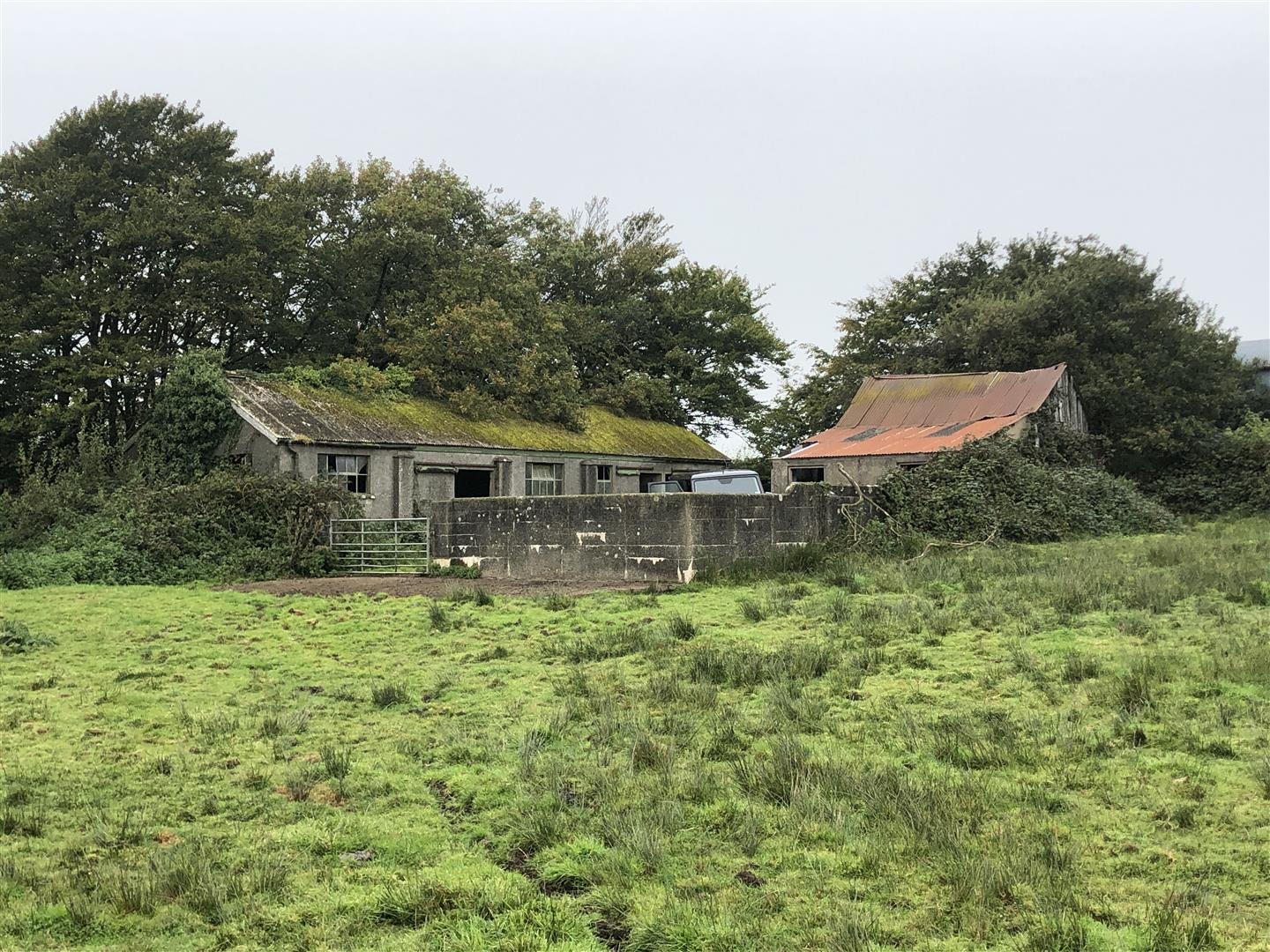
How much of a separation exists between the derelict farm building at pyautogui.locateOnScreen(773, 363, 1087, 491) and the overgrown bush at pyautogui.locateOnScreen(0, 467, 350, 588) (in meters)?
16.1

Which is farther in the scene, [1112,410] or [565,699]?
[1112,410]

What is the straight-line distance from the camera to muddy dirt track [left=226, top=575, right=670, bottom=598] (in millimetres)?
16422

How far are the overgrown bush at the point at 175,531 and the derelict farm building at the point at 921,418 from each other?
16095 millimetres

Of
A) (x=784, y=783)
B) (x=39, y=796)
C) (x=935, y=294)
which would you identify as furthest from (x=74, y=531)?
(x=935, y=294)

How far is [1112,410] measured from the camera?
35.8 m

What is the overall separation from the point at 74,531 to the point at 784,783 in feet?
63.0

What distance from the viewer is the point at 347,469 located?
987 inches

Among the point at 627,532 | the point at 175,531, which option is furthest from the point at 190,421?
the point at 627,532

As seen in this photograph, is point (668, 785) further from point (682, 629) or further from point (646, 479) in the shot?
point (646, 479)

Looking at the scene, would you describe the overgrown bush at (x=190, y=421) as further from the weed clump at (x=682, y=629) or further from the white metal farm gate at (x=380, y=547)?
the weed clump at (x=682, y=629)

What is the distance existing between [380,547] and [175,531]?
4142 mm

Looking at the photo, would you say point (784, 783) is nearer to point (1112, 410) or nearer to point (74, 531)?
point (74, 531)

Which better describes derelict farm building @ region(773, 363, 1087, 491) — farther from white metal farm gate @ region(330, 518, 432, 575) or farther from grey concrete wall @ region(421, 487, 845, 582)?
white metal farm gate @ region(330, 518, 432, 575)

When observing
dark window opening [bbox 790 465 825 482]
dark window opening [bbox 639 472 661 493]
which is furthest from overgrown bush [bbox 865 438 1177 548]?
dark window opening [bbox 639 472 661 493]
